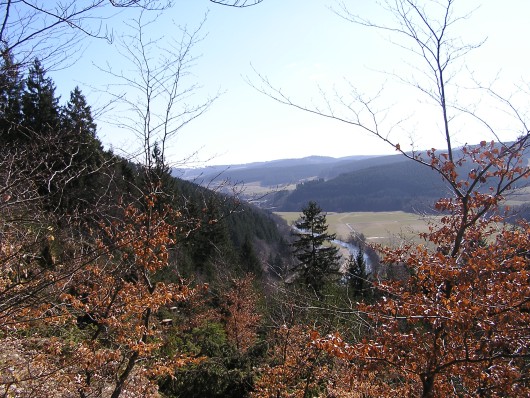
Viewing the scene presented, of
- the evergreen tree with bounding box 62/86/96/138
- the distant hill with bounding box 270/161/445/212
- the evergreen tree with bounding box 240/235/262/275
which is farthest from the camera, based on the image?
the distant hill with bounding box 270/161/445/212

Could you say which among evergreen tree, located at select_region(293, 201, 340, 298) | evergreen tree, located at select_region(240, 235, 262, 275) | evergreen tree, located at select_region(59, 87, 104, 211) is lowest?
evergreen tree, located at select_region(240, 235, 262, 275)

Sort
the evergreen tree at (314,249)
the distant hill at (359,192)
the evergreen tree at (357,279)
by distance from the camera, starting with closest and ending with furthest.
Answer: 1. the evergreen tree at (357,279)
2. the evergreen tree at (314,249)
3. the distant hill at (359,192)

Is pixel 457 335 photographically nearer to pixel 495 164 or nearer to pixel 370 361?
pixel 370 361

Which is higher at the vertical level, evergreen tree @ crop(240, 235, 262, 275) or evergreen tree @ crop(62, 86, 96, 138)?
evergreen tree @ crop(62, 86, 96, 138)

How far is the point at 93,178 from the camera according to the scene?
21.7m

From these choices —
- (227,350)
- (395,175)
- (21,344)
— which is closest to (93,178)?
(227,350)

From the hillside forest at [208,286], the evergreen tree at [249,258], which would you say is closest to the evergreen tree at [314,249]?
the evergreen tree at [249,258]

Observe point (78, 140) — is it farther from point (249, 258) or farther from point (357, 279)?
point (249, 258)

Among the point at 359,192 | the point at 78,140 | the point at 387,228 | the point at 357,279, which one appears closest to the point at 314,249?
the point at 357,279

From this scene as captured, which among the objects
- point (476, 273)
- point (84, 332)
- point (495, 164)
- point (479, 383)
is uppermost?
point (495, 164)

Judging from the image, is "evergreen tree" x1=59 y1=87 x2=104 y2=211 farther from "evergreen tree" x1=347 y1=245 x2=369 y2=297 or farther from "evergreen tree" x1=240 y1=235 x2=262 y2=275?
"evergreen tree" x1=240 y1=235 x2=262 y2=275

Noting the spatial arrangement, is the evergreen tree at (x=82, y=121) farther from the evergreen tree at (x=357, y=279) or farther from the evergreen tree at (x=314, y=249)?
the evergreen tree at (x=314, y=249)

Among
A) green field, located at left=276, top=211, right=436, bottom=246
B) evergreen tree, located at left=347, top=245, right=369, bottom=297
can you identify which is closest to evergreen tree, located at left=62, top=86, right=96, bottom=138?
green field, located at left=276, top=211, right=436, bottom=246

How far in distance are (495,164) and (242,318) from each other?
1751cm
